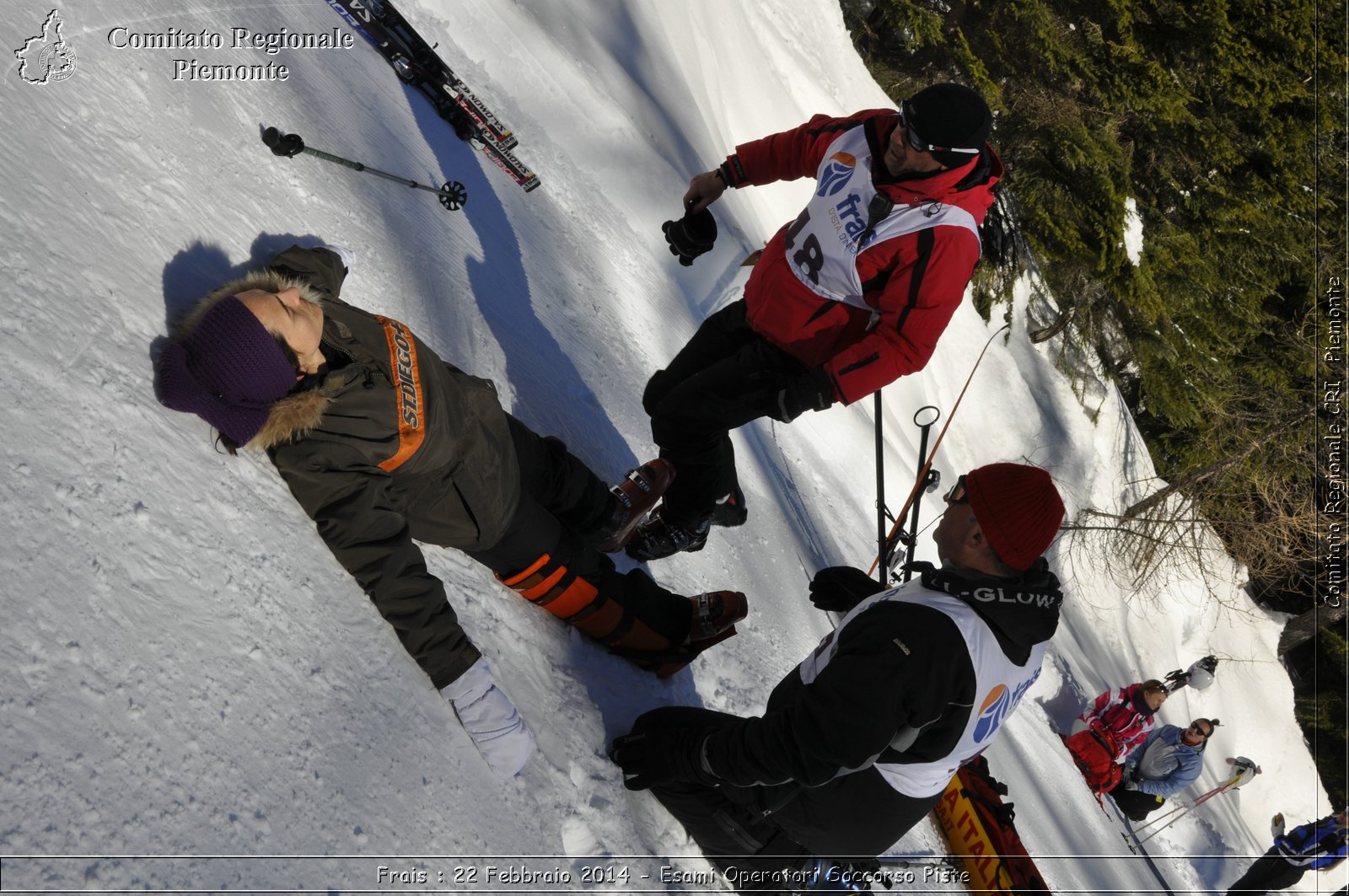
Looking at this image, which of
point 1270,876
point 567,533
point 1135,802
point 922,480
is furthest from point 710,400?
point 1270,876

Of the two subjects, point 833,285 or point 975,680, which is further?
point 833,285

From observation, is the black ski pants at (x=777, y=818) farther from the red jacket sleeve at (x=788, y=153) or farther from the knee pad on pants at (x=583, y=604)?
the red jacket sleeve at (x=788, y=153)

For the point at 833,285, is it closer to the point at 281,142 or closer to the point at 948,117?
the point at 948,117

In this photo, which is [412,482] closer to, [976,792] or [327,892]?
[327,892]

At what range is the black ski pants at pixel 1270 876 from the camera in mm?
8117

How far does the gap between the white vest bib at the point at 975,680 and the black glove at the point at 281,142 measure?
98.9 inches

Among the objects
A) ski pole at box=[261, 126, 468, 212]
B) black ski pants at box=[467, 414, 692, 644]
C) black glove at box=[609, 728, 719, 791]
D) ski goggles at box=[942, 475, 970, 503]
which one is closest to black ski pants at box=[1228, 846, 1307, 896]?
black ski pants at box=[467, 414, 692, 644]

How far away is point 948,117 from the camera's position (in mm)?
2674

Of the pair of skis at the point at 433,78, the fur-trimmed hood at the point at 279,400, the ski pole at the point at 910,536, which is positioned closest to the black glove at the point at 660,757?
the ski pole at the point at 910,536

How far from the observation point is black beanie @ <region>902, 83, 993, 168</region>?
2676 mm

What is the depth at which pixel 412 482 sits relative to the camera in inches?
94.1

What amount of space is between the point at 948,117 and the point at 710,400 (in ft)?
4.13

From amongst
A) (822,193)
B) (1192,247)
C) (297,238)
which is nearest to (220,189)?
(297,238)

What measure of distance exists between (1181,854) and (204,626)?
10.1 metres
